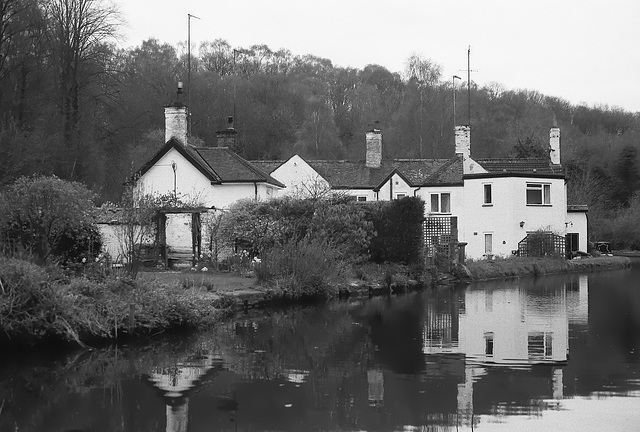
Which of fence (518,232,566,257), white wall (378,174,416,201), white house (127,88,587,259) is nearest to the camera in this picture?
white house (127,88,587,259)

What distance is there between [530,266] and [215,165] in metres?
16.2

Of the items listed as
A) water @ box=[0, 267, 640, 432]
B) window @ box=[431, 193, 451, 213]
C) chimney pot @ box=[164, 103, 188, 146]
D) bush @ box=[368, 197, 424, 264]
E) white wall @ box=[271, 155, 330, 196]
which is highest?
chimney pot @ box=[164, 103, 188, 146]

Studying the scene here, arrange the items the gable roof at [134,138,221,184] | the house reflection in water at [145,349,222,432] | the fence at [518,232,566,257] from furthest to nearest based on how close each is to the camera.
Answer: the fence at [518,232,566,257] < the gable roof at [134,138,221,184] < the house reflection in water at [145,349,222,432]

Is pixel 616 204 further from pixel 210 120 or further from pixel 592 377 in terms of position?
pixel 592 377

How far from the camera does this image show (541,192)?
47.0m

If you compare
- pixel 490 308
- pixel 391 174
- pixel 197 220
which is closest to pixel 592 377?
pixel 490 308

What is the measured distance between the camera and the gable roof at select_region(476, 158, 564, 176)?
154 feet

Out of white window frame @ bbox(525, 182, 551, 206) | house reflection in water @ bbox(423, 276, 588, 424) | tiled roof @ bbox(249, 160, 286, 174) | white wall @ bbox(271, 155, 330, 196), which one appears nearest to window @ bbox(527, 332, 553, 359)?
house reflection in water @ bbox(423, 276, 588, 424)

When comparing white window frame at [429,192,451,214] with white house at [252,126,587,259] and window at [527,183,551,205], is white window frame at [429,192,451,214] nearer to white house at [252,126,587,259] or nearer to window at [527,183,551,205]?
white house at [252,126,587,259]

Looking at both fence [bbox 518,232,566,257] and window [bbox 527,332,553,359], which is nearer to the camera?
window [bbox 527,332,553,359]

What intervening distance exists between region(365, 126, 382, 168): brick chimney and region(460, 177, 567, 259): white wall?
6929 mm

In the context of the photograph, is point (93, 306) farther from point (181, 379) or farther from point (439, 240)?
point (439, 240)

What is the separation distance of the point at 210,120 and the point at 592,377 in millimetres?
54267

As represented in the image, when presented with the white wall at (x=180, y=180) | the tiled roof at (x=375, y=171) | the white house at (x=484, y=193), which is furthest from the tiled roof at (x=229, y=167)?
the tiled roof at (x=375, y=171)
